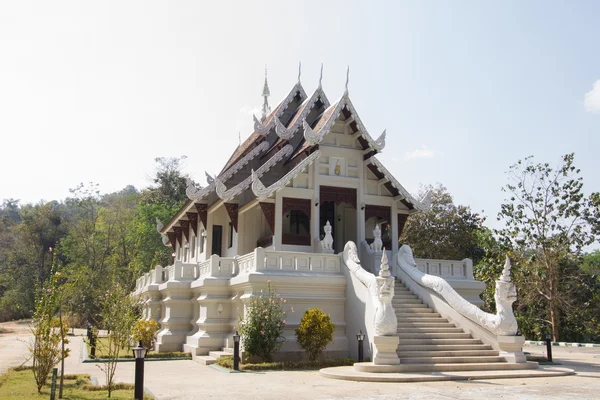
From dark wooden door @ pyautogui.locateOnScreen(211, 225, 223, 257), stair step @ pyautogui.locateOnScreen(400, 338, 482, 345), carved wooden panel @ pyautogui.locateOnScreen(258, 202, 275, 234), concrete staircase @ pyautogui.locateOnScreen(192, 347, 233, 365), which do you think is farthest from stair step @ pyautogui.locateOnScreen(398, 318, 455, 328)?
dark wooden door @ pyautogui.locateOnScreen(211, 225, 223, 257)

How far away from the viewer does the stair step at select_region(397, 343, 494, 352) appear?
1456 centimetres

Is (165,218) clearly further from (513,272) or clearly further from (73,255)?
(513,272)

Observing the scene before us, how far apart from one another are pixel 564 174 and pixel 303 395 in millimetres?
22252

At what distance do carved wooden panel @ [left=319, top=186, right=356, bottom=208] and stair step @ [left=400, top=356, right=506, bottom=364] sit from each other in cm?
773

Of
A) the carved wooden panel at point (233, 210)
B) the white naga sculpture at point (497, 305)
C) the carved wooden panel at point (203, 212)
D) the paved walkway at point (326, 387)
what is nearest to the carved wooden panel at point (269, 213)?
the carved wooden panel at point (233, 210)

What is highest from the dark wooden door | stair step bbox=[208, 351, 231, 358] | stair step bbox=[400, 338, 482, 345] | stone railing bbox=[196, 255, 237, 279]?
the dark wooden door

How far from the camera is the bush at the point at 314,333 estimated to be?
50.8 ft

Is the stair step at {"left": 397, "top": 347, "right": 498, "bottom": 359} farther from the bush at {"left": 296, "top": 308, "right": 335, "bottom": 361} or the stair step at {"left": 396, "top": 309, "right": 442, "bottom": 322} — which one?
the bush at {"left": 296, "top": 308, "right": 335, "bottom": 361}

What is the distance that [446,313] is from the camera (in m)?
16.5

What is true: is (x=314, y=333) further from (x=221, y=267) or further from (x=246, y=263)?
(x=221, y=267)

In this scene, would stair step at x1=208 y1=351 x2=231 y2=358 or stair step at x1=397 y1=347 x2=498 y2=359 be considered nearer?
stair step at x1=397 y1=347 x2=498 y2=359

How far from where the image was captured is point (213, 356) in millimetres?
17062

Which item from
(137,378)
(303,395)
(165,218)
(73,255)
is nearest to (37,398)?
(137,378)

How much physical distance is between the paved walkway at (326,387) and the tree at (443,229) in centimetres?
1950
